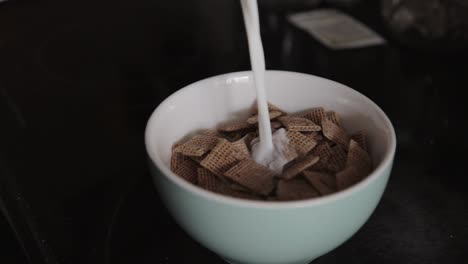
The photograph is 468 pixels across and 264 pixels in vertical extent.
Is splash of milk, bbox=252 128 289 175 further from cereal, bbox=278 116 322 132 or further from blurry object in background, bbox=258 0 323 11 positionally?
blurry object in background, bbox=258 0 323 11

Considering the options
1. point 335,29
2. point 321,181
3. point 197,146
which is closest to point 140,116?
point 197,146

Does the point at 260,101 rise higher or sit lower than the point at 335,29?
higher

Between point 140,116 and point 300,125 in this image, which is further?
point 140,116

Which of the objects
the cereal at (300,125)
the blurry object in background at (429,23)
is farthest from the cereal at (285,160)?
the blurry object in background at (429,23)

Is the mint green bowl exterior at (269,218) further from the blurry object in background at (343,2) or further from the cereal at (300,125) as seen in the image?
the blurry object in background at (343,2)

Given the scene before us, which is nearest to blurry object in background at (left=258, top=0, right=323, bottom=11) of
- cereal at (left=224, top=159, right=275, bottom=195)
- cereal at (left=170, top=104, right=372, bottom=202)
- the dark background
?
the dark background

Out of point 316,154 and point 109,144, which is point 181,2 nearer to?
point 109,144

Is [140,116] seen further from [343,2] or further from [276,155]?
[343,2]
